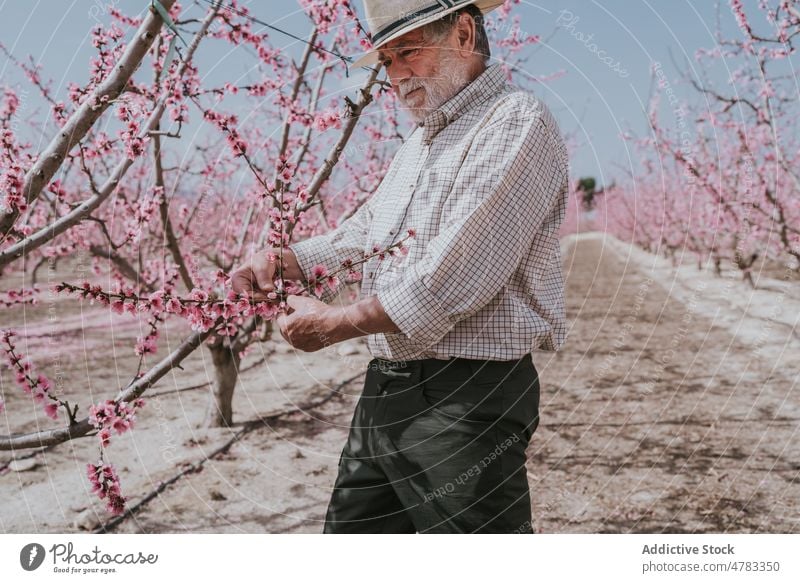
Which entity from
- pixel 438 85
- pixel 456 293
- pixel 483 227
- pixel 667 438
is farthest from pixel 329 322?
pixel 667 438

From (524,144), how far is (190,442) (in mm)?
3767

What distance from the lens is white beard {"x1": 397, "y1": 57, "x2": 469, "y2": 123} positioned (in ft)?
5.26

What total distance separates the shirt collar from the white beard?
0.02m

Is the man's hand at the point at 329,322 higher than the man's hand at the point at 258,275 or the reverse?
the reverse

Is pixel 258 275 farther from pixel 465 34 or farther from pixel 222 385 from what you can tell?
pixel 222 385

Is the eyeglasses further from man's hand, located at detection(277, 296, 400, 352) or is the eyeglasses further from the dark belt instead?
the dark belt

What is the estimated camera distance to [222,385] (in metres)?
4.46

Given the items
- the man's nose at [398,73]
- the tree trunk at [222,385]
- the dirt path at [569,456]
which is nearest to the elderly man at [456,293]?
the man's nose at [398,73]
